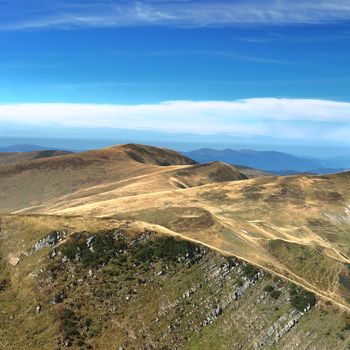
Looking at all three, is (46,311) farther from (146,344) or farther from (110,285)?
(146,344)

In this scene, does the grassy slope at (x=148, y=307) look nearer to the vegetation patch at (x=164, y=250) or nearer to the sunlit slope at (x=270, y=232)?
the vegetation patch at (x=164, y=250)

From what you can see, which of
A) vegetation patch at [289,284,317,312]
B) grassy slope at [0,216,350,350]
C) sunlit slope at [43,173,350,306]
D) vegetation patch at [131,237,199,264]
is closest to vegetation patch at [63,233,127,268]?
grassy slope at [0,216,350,350]

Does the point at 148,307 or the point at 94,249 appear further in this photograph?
the point at 94,249

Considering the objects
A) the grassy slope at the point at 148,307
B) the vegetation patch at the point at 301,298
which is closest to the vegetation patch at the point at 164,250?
the grassy slope at the point at 148,307

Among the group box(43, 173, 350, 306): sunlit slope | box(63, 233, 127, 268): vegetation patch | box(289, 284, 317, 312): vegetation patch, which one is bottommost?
box(43, 173, 350, 306): sunlit slope

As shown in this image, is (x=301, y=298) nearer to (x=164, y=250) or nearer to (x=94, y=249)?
(x=164, y=250)

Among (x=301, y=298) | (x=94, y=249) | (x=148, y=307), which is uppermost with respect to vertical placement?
(x=94, y=249)

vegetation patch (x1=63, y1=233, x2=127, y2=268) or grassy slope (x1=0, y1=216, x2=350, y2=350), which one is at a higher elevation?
vegetation patch (x1=63, y1=233, x2=127, y2=268)

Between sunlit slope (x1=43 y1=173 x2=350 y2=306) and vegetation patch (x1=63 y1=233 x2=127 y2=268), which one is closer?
vegetation patch (x1=63 y1=233 x2=127 y2=268)

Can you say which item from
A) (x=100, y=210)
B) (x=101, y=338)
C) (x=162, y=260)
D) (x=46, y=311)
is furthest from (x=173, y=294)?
(x=100, y=210)

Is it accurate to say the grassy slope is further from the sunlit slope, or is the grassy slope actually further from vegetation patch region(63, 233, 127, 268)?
the sunlit slope

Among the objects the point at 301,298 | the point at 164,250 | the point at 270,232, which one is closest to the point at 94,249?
the point at 164,250

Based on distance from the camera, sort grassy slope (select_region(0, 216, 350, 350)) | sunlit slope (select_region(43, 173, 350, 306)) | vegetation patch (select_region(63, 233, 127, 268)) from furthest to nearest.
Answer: sunlit slope (select_region(43, 173, 350, 306)), vegetation patch (select_region(63, 233, 127, 268)), grassy slope (select_region(0, 216, 350, 350))
